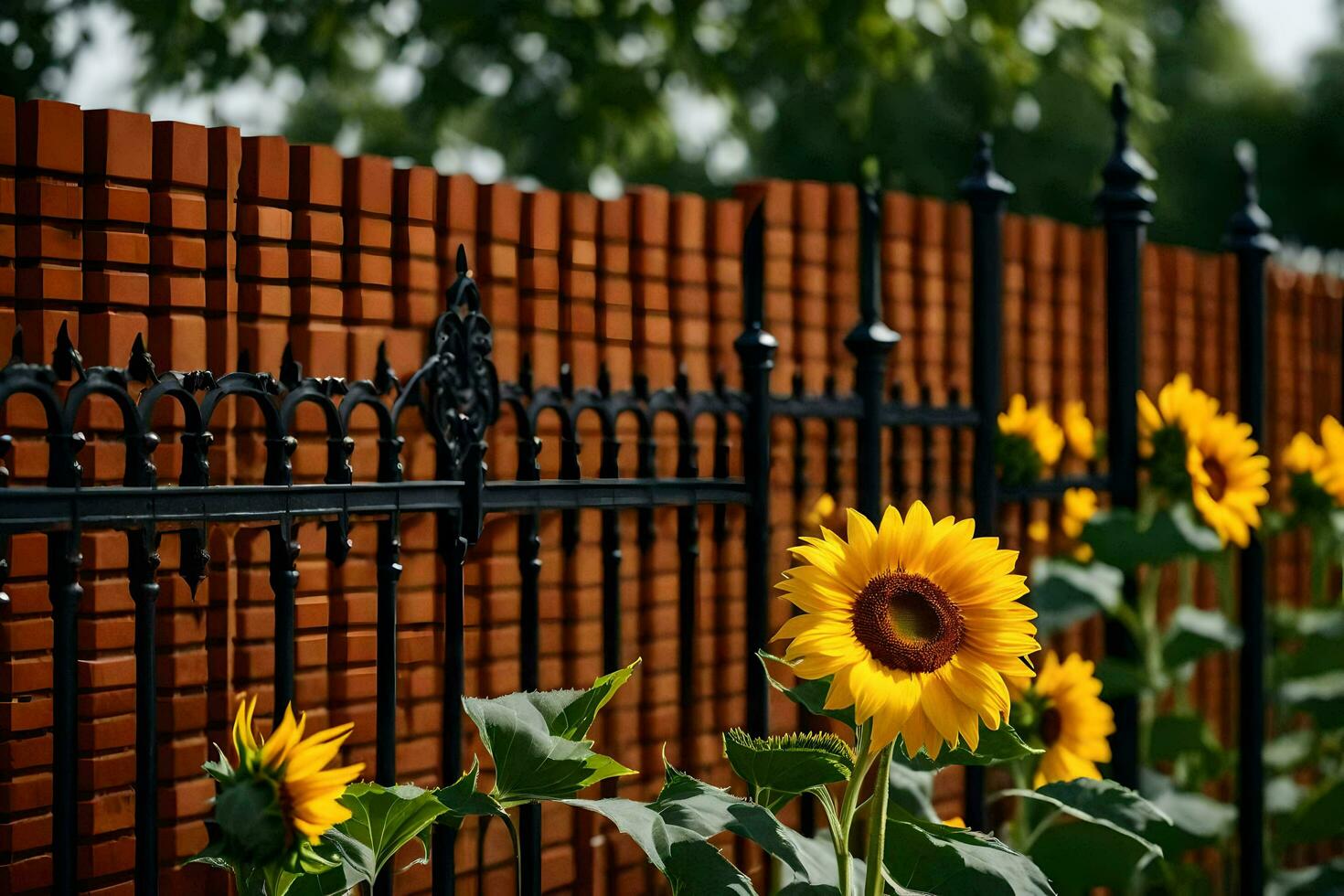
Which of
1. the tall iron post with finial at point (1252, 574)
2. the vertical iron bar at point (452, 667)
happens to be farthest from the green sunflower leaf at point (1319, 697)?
the vertical iron bar at point (452, 667)

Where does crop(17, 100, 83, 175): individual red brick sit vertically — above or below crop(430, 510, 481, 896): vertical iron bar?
above

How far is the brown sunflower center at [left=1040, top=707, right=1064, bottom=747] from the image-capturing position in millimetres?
3408

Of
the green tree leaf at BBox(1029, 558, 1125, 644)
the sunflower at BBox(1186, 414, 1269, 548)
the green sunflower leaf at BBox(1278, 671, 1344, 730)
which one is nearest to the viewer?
the sunflower at BBox(1186, 414, 1269, 548)

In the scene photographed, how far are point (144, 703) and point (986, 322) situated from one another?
6.65 feet

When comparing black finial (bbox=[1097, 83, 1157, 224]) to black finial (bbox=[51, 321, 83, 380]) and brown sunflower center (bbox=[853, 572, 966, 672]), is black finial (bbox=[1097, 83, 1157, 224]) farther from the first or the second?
black finial (bbox=[51, 321, 83, 380])

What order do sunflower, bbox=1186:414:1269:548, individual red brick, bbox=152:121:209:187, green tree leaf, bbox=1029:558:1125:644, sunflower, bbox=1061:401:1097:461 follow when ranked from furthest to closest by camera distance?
sunflower, bbox=1061:401:1097:461, green tree leaf, bbox=1029:558:1125:644, sunflower, bbox=1186:414:1269:548, individual red brick, bbox=152:121:209:187

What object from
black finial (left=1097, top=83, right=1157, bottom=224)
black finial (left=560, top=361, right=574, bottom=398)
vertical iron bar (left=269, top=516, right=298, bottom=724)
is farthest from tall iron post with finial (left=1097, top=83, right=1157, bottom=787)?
vertical iron bar (left=269, top=516, right=298, bottom=724)

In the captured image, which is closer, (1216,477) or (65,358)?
(65,358)

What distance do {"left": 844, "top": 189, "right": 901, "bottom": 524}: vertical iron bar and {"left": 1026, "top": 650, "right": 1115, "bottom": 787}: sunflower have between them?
56cm

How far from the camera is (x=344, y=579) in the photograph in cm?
306

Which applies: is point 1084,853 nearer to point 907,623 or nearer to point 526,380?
point 907,623

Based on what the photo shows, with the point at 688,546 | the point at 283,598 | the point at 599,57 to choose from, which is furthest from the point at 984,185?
the point at 599,57

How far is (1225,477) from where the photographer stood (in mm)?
3656

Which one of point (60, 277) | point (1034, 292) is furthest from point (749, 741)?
point (1034, 292)
